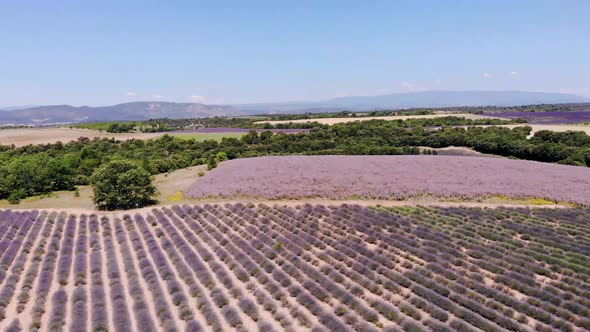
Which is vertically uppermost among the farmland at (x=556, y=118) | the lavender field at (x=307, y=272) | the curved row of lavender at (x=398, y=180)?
the farmland at (x=556, y=118)

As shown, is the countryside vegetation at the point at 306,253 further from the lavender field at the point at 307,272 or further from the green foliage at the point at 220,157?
the green foliage at the point at 220,157

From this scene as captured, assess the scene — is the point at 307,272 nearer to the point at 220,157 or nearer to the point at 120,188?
the point at 120,188

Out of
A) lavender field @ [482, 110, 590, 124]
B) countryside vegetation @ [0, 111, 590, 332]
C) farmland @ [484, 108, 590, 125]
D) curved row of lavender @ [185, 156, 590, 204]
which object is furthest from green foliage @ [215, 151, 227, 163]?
lavender field @ [482, 110, 590, 124]

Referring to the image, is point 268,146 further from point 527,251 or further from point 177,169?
point 527,251

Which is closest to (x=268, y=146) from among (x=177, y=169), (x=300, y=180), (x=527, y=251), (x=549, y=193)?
(x=177, y=169)

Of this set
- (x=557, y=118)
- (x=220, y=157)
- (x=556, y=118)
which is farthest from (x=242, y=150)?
(x=556, y=118)

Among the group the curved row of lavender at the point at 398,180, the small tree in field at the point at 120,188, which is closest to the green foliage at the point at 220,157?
the curved row of lavender at the point at 398,180

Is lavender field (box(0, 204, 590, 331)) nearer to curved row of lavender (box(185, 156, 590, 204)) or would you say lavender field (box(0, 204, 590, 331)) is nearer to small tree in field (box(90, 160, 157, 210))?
curved row of lavender (box(185, 156, 590, 204))
